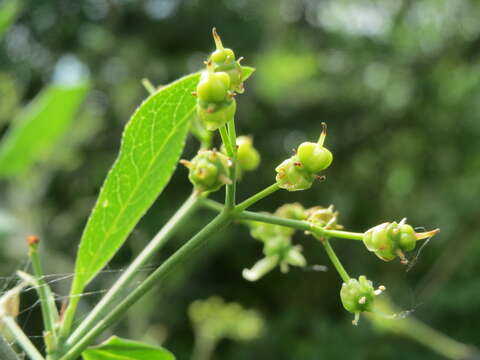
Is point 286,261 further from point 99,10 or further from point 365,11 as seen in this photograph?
point 365,11

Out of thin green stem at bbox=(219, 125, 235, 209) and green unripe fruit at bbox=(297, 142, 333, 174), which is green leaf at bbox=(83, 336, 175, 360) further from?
green unripe fruit at bbox=(297, 142, 333, 174)

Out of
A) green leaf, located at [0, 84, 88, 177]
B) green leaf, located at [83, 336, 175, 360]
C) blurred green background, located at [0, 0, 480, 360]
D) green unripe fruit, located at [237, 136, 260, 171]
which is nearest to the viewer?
green leaf, located at [83, 336, 175, 360]

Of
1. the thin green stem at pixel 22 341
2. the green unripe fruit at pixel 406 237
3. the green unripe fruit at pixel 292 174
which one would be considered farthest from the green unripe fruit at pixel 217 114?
the thin green stem at pixel 22 341

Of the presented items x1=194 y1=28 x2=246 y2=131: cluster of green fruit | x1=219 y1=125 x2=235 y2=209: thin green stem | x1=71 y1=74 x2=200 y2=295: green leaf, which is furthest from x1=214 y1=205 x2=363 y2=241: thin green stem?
x1=71 y1=74 x2=200 y2=295: green leaf

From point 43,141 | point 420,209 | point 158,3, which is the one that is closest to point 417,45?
point 420,209

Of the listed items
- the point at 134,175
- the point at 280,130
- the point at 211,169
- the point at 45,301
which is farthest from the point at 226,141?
the point at 280,130

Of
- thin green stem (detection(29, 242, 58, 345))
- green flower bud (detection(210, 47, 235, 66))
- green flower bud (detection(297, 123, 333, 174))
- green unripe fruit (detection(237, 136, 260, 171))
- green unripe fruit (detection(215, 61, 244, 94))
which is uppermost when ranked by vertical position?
green flower bud (detection(210, 47, 235, 66))

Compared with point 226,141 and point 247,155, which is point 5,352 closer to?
point 226,141

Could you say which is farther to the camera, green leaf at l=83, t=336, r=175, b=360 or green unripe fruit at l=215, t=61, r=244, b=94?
green leaf at l=83, t=336, r=175, b=360
